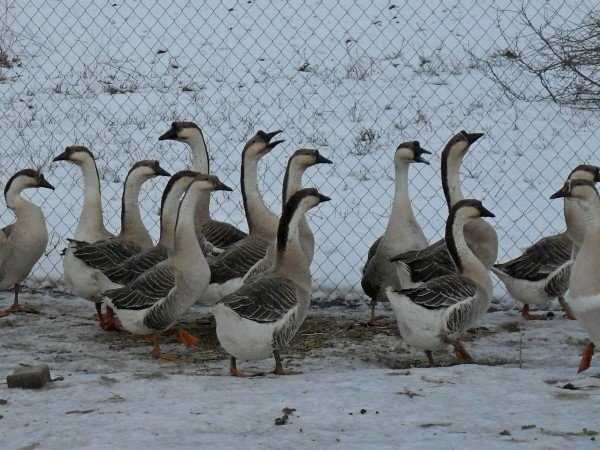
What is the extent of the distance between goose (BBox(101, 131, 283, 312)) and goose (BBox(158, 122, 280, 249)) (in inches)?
9.3

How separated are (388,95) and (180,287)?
7368mm

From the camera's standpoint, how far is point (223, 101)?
45.4ft

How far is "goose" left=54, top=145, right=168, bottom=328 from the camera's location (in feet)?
26.1

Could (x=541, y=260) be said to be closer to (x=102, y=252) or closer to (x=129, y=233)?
(x=129, y=233)

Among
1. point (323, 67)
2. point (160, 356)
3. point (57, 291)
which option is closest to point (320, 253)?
point (57, 291)

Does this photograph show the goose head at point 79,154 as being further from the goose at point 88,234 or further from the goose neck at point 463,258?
the goose neck at point 463,258

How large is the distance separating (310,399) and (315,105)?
8668 millimetres

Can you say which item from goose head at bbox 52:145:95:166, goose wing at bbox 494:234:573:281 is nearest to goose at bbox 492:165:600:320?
goose wing at bbox 494:234:573:281

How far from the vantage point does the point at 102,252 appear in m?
8.02

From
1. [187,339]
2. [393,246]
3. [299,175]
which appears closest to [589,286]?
[393,246]

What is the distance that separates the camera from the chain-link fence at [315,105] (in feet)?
36.7

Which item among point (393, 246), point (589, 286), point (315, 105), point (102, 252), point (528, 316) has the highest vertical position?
point (315, 105)

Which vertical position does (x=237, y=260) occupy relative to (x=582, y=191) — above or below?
below

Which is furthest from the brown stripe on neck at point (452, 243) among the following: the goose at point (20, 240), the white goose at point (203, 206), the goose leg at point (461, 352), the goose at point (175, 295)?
the goose at point (20, 240)
